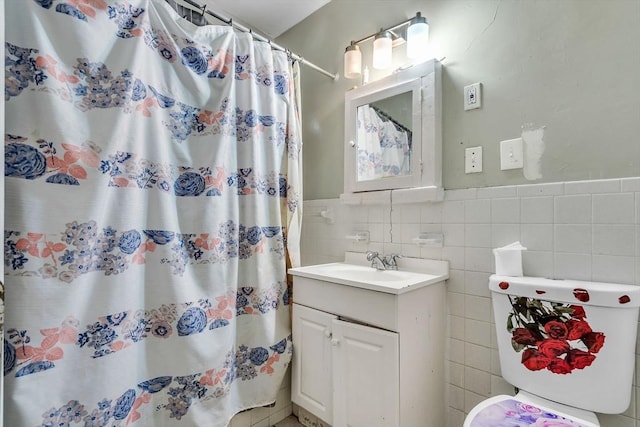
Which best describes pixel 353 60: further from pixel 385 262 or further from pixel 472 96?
pixel 385 262

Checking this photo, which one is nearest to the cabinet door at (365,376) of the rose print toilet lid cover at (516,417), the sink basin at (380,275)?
the sink basin at (380,275)

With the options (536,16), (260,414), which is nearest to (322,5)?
(536,16)

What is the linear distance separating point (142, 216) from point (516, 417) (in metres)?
1.41

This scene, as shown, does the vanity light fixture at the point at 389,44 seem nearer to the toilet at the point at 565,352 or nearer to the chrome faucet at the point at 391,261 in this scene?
the chrome faucet at the point at 391,261

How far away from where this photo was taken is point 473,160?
1300mm

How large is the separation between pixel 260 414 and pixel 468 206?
4.78ft

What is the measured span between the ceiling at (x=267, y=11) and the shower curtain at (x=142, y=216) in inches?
22.2

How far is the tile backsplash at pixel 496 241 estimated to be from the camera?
0.99 meters

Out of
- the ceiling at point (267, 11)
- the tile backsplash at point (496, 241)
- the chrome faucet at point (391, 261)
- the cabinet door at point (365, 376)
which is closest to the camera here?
the tile backsplash at point (496, 241)

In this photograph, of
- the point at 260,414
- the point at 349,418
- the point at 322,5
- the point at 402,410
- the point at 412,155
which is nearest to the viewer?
the point at 402,410

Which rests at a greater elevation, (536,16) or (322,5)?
(322,5)

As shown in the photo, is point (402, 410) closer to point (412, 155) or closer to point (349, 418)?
point (349, 418)

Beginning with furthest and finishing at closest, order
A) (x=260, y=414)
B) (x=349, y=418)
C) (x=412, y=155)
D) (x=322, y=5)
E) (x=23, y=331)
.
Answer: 1. (x=322, y=5)
2. (x=260, y=414)
3. (x=412, y=155)
4. (x=349, y=418)
5. (x=23, y=331)

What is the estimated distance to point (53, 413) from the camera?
0.93 meters
